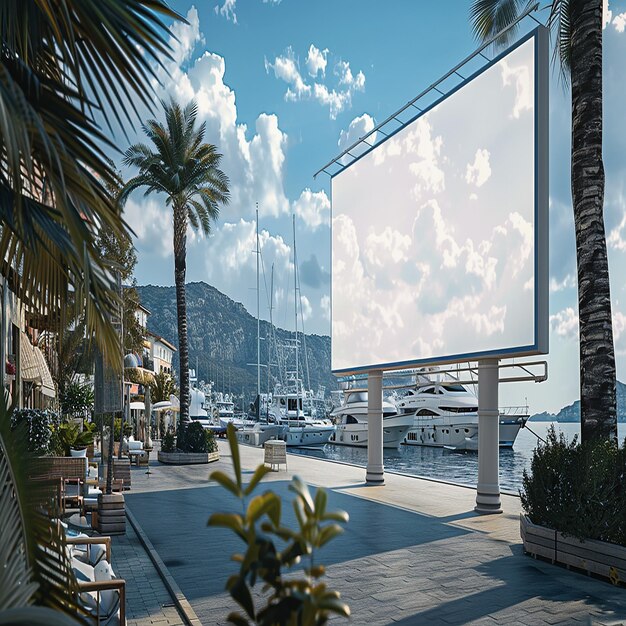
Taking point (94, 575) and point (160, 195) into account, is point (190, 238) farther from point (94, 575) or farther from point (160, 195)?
point (94, 575)

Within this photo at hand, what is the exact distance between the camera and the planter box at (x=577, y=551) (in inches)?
357

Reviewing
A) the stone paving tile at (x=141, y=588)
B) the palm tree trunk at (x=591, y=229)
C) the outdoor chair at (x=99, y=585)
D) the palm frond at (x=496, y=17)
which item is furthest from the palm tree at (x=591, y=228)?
the outdoor chair at (x=99, y=585)

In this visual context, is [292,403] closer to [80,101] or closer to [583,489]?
[583,489]

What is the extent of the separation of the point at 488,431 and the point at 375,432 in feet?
18.9

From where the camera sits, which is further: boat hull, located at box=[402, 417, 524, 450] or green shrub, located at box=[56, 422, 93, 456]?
boat hull, located at box=[402, 417, 524, 450]

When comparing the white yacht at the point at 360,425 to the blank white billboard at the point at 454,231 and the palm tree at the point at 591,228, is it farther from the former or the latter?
the palm tree at the point at 591,228

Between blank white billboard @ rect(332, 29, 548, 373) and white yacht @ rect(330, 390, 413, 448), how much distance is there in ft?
123

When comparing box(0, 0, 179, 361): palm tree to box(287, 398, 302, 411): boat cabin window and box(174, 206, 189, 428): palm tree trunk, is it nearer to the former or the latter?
box(174, 206, 189, 428): palm tree trunk

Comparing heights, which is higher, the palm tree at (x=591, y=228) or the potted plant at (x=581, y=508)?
the palm tree at (x=591, y=228)

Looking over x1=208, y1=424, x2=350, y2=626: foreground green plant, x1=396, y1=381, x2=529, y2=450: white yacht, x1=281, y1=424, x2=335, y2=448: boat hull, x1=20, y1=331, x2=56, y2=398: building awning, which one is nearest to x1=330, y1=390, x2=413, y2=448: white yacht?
x1=396, y1=381, x2=529, y2=450: white yacht

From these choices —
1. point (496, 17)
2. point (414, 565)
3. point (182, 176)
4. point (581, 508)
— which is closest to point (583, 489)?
point (581, 508)

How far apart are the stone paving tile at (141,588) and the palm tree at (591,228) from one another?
6408 millimetres

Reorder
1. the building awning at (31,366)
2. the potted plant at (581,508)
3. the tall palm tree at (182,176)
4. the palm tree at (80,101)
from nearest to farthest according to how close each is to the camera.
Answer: the palm tree at (80,101)
the potted plant at (581,508)
the building awning at (31,366)
the tall palm tree at (182,176)

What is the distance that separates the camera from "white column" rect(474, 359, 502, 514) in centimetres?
1543
